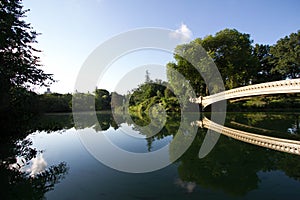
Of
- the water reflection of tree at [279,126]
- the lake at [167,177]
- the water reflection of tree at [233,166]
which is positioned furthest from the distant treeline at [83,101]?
the water reflection of tree at [233,166]

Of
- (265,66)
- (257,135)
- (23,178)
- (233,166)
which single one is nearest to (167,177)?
(233,166)

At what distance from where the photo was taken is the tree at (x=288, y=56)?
103 feet

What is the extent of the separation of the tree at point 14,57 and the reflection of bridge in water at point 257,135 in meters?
8.78

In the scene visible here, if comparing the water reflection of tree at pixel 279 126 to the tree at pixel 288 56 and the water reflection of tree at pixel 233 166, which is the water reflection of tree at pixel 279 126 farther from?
the tree at pixel 288 56

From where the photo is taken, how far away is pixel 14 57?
7594mm

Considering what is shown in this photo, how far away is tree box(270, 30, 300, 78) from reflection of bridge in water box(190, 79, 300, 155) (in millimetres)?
19183

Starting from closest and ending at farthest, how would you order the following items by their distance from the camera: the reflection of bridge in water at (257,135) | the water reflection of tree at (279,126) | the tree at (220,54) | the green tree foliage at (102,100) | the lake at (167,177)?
the lake at (167,177)
the reflection of bridge in water at (257,135)
the water reflection of tree at (279,126)
the tree at (220,54)
the green tree foliage at (102,100)

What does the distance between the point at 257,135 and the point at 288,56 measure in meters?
31.7

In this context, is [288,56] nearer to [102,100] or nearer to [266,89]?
[266,89]

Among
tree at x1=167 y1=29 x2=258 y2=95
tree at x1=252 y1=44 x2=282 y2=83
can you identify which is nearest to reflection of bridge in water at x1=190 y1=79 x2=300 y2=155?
tree at x1=167 y1=29 x2=258 y2=95

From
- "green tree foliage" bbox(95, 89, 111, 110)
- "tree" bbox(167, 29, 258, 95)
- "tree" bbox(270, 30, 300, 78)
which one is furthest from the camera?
"green tree foliage" bbox(95, 89, 111, 110)

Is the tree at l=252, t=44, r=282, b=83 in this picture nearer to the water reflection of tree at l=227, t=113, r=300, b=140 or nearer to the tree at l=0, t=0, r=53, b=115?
the water reflection of tree at l=227, t=113, r=300, b=140

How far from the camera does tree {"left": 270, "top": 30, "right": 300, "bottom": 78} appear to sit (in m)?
31.5

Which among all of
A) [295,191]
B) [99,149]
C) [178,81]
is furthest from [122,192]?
[178,81]
